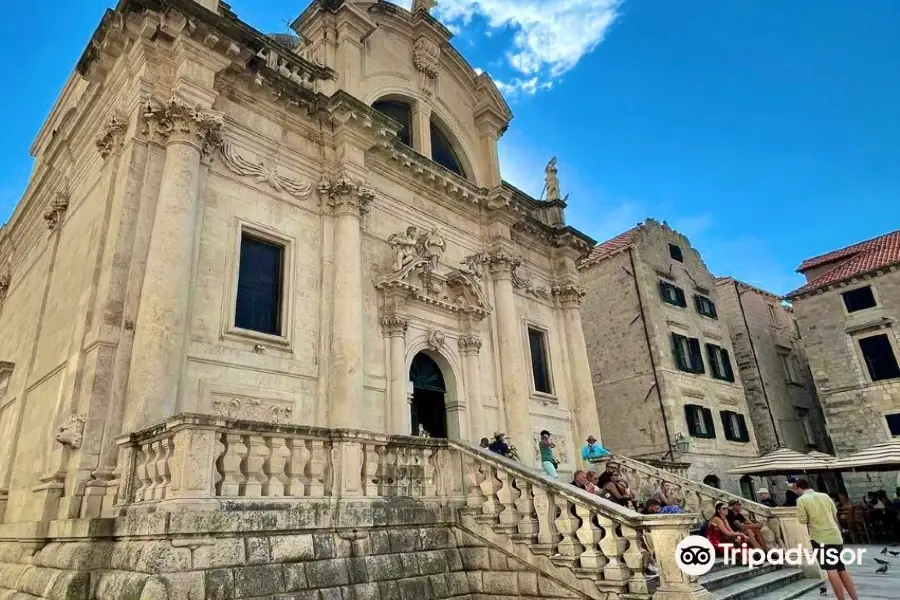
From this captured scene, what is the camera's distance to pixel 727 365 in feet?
88.1

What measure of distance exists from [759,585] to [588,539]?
3354 mm

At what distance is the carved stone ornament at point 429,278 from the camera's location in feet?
40.9

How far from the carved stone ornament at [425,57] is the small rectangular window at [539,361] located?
822 centimetres

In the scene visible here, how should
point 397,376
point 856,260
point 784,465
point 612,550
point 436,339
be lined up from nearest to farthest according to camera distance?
point 612,550
point 397,376
point 436,339
point 784,465
point 856,260

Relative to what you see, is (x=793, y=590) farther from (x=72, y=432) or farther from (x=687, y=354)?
(x=687, y=354)

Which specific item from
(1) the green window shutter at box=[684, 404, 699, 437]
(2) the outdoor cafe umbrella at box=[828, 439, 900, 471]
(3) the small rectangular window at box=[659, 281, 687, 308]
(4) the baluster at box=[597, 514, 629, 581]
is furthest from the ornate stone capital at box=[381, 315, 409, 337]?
(3) the small rectangular window at box=[659, 281, 687, 308]

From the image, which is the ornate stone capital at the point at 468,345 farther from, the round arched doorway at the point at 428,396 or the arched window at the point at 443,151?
the arched window at the point at 443,151

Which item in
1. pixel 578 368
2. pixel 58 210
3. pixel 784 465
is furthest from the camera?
pixel 784 465

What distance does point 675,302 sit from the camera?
25.8 metres

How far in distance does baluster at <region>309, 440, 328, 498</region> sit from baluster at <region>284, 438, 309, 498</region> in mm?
75

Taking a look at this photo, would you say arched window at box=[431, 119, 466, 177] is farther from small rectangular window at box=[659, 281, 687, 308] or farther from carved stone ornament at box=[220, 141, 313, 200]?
small rectangular window at box=[659, 281, 687, 308]

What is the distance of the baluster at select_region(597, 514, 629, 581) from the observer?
6105mm

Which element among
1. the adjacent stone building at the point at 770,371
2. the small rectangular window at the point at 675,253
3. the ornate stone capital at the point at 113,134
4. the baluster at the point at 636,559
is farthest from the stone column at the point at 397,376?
the adjacent stone building at the point at 770,371

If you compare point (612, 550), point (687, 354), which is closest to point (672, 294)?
point (687, 354)
